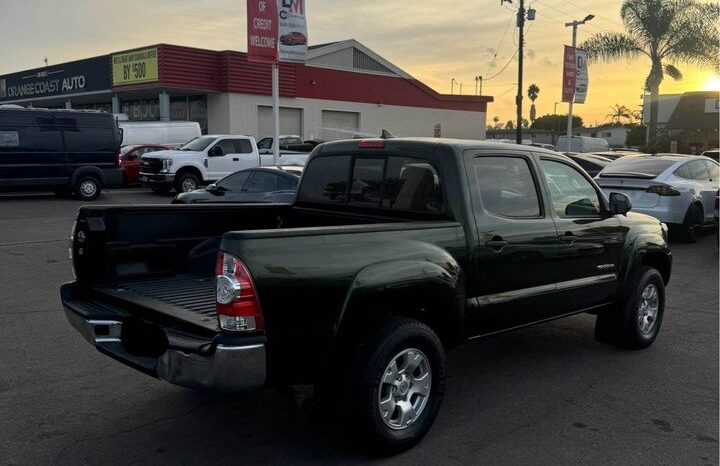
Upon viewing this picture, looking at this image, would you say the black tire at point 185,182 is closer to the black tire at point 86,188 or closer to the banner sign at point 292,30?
the black tire at point 86,188

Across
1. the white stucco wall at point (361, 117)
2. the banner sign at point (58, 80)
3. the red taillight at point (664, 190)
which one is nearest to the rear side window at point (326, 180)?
the red taillight at point (664, 190)

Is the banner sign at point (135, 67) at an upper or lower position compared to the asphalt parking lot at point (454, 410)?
upper

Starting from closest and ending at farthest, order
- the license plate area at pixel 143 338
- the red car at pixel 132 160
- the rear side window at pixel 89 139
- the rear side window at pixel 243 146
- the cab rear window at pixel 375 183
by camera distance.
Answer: the license plate area at pixel 143 338 → the cab rear window at pixel 375 183 → the rear side window at pixel 89 139 → the rear side window at pixel 243 146 → the red car at pixel 132 160

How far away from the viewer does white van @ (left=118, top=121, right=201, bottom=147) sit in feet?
88.7

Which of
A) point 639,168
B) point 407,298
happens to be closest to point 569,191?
point 407,298

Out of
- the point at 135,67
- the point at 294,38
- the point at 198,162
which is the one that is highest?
the point at 135,67

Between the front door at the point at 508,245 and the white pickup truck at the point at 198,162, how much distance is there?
15.2m

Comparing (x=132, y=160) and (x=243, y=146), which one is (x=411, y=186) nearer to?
(x=243, y=146)

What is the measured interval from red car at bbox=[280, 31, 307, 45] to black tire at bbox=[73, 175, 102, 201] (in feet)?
22.1

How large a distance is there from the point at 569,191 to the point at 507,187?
85 centimetres

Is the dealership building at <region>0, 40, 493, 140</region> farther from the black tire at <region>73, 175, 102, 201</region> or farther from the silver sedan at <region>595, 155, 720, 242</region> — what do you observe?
the silver sedan at <region>595, 155, 720, 242</region>

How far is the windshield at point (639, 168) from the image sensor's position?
11922 millimetres

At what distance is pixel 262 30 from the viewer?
54.1ft

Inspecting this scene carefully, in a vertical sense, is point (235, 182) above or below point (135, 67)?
below
